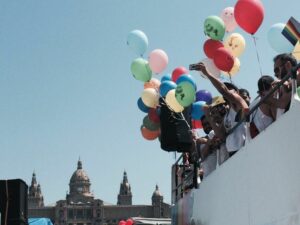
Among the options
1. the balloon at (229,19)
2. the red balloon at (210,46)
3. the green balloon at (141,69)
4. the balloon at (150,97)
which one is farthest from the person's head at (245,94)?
the green balloon at (141,69)

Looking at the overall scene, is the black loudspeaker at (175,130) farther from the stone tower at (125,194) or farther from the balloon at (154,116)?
the stone tower at (125,194)

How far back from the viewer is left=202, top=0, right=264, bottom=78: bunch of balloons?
678 centimetres

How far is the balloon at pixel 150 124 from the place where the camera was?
8.92 meters

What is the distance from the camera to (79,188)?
168m

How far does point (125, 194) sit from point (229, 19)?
168166 mm

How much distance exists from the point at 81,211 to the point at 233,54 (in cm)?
14995

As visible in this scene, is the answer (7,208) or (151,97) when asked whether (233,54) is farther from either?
(7,208)

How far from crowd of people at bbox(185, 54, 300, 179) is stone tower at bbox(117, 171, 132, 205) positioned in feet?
546

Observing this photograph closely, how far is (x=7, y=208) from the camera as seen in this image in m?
6.11

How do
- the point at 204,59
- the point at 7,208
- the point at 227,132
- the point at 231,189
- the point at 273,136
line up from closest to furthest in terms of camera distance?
1. the point at 273,136
2. the point at 231,189
3. the point at 227,132
4. the point at 7,208
5. the point at 204,59

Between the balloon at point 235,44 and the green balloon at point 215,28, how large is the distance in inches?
4.5

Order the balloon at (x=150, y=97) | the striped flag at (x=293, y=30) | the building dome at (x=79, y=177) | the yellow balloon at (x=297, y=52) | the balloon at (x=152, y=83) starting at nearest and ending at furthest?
the striped flag at (x=293, y=30)
the yellow balloon at (x=297, y=52)
the balloon at (x=150, y=97)
the balloon at (x=152, y=83)
the building dome at (x=79, y=177)

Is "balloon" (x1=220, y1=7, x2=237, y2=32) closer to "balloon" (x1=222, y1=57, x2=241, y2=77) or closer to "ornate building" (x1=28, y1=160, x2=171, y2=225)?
"balloon" (x1=222, y1=57, x2=241, y2=77)

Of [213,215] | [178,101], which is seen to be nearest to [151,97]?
[178,101]
